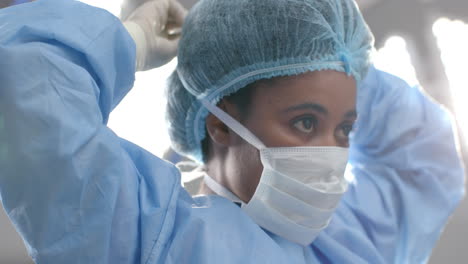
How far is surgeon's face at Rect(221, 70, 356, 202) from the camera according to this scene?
1.00 meters

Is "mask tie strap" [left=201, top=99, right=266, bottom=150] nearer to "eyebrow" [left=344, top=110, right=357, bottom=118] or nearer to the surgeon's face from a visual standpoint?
the surgeon's face

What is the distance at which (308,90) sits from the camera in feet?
3.28

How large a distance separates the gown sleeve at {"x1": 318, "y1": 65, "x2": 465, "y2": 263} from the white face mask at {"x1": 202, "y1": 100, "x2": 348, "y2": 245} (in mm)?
263

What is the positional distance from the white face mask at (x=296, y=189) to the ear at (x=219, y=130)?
84 mm

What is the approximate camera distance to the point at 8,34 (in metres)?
0.75

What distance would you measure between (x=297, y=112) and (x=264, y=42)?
0.52 ft

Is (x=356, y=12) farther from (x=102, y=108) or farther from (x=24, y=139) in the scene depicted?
(x=24, y=139)

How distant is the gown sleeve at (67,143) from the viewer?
737 mm

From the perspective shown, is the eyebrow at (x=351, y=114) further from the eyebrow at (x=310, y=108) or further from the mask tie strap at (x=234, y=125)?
the mask tie strap at (x=234, y=125)

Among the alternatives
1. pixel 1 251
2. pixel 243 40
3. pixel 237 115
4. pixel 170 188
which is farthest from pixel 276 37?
pixel 1 251

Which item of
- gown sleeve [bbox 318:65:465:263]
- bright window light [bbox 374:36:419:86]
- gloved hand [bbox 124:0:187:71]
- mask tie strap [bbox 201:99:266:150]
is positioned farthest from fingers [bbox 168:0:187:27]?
bright window light [bbox 374:36:419:86]

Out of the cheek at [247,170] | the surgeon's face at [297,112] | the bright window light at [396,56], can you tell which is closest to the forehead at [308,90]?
the surgeon's face at [297,112]

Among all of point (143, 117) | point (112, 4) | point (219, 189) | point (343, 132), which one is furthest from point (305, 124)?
point (112, 4)

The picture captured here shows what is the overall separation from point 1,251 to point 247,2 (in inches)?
39.9
